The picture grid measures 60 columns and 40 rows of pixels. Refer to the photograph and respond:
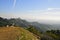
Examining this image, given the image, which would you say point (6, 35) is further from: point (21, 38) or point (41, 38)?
point (41, 38)

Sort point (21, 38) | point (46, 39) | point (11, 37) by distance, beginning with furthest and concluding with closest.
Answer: point (46, 39)
point (11, 37)
point (21, 38)

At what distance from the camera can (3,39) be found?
1380 cm

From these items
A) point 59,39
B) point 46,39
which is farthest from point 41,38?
point 59,39

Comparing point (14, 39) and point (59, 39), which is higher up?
point (14, 39)

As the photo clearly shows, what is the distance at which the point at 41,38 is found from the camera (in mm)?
19078

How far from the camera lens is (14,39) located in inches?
540

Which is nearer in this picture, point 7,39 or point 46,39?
point 7,39

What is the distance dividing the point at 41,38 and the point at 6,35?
16.6 ft

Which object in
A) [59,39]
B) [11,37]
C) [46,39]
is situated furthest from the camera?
[59,39]

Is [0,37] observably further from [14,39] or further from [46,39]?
[46,39]

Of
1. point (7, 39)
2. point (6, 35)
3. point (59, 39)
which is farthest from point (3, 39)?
point (59, 39)

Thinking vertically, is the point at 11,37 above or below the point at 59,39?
above

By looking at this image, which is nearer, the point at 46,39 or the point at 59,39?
the point at 46,39

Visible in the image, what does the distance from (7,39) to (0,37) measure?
73 centimetres
